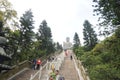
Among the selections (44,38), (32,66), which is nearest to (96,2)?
(32,66)

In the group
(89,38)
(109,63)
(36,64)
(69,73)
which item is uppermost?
(89,38)

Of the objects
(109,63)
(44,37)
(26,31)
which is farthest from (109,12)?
(44,37)

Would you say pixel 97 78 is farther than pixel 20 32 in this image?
No

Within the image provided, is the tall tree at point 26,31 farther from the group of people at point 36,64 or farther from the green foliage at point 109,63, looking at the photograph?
the green foliage at point 109,63

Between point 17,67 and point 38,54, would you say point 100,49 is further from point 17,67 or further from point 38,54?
point 17,67

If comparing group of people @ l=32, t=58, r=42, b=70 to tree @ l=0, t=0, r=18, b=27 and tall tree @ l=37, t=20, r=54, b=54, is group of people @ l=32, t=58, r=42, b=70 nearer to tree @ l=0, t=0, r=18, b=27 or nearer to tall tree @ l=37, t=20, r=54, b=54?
tree @ l=0, t=0, r=18, b=27

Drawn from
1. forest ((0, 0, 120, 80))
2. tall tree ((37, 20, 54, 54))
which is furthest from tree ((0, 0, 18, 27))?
tall tree ((37, 20, 54, 54))

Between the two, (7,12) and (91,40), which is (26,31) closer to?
(7,12)

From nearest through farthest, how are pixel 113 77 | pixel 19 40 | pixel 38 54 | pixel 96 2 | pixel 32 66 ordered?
pixel 96 2 → pixel 113 77 → pixel 32 66 → pixel 19 40 → pixel 38 54

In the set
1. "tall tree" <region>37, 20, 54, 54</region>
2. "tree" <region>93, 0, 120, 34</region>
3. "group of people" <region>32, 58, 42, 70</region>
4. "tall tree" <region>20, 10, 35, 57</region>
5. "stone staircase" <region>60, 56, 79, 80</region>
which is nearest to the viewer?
"tree" <region>93, 0, 120, 34</region>

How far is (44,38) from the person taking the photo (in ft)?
219

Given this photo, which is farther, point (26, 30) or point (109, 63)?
point (26, 30)

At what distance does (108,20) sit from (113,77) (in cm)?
816

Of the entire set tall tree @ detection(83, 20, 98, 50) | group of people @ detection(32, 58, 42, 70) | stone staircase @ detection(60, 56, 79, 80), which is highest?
tall tree @ detection(83, 20, 98, 50)
